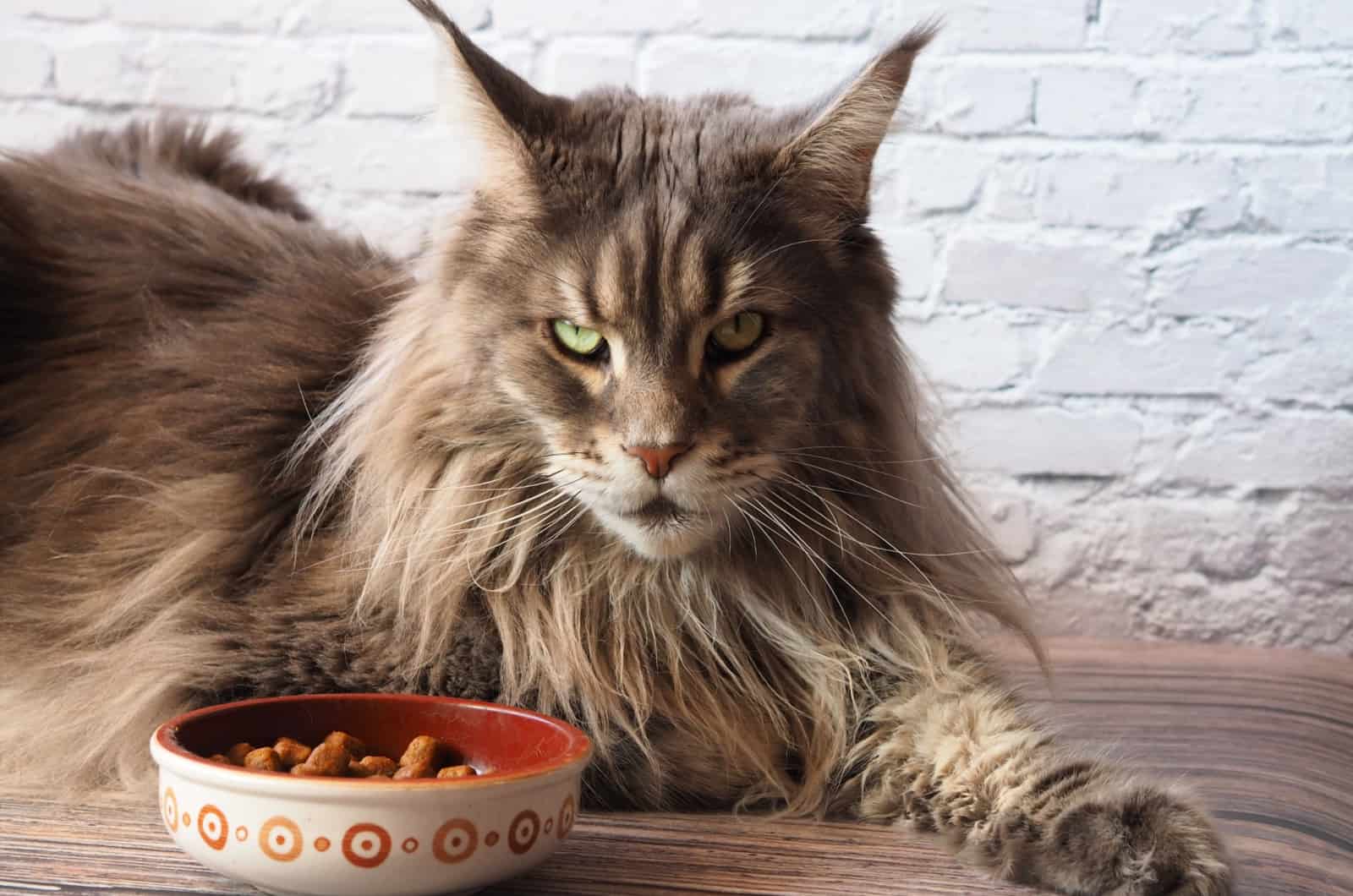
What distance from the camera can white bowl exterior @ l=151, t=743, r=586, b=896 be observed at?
958mm

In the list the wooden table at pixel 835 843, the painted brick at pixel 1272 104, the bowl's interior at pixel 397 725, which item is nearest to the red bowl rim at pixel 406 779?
the bowl's interior at pixel 397 725

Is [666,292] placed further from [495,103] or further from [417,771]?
[417,771]

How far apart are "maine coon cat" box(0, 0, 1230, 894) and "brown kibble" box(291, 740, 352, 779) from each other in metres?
0.25

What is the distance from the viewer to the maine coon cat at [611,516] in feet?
4.36

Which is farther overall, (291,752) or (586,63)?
(586,63)

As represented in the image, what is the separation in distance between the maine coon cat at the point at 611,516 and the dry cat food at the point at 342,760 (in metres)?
0.21

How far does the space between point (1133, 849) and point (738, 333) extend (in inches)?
23.9

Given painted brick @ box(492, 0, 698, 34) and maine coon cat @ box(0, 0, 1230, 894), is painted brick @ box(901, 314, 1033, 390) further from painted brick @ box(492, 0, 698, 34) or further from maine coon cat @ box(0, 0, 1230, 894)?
maine coon cat @ box(0, 0, 1230, 894)

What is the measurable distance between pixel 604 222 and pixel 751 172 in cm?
17

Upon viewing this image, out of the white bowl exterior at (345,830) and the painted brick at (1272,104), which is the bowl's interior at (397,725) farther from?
the painted brick at (1272,104)

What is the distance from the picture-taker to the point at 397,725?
1.24 meters

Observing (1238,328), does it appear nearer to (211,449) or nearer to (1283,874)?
(1283,874)

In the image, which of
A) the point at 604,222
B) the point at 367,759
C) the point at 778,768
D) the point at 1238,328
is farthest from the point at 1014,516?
the point at 367,759

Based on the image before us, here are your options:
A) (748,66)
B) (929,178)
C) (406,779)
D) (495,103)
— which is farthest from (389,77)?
(406,779)
